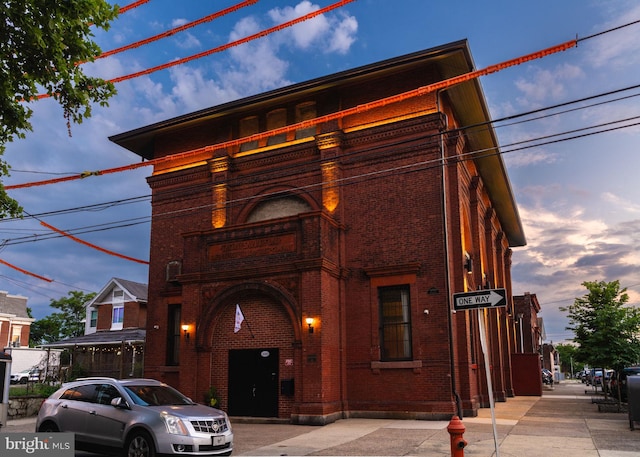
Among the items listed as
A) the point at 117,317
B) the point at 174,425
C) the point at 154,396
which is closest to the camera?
the point at 174,425

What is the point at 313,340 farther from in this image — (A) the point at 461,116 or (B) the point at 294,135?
(A) the point at 461,116

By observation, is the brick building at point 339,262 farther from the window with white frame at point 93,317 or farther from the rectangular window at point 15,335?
the rectangular window at point 15,335

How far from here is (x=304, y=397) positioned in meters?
17.3

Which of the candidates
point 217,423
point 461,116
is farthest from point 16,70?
point 461,116

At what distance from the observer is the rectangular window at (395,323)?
61.2 ft

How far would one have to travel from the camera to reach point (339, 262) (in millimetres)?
19672

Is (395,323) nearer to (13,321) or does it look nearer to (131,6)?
(131,6)

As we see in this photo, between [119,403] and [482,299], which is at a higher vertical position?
[482,299]

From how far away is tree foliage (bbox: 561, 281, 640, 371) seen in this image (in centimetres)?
2298

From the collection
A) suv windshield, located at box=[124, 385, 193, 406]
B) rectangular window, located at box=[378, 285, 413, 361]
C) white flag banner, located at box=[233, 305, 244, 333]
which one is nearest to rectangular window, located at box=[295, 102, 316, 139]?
rectangular window, located at box=[378, 285, 413, 361]

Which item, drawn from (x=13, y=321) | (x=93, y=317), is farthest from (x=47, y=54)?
(x=13, y=321)

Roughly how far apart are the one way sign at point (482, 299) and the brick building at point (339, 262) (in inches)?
321

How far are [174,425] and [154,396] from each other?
151cm

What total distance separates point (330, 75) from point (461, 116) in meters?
5.93
